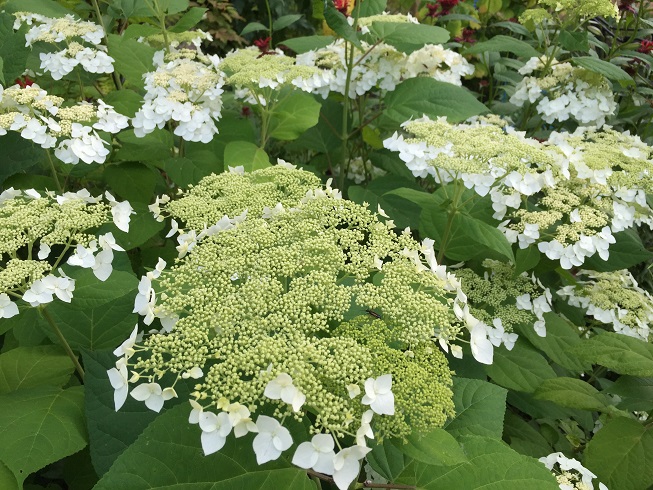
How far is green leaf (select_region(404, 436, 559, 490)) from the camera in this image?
1.12 metres

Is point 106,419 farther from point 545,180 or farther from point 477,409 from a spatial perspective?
point 545,180

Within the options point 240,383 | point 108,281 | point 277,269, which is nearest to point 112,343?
point 108,281

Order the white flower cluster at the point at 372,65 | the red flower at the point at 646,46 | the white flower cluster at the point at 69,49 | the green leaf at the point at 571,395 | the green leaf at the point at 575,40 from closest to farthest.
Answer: the green leaf at the point at 571,395 → the white flower cluster at the point at 69,49 → the green leaf at the point at 575,40 → the white flower cluster at the point at 372,65 → the red flower at the point at 646,46

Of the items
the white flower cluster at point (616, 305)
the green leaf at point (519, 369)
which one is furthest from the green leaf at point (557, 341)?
the white flower cluster at point (616, 305)

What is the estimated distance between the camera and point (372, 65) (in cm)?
292

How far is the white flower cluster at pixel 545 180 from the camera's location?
1903 millimetres

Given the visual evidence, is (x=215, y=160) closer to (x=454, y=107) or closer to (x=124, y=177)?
(x=124, y=177)

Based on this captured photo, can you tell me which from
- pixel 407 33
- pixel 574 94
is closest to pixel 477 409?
pixel 407 33

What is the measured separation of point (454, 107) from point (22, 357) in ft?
7.11

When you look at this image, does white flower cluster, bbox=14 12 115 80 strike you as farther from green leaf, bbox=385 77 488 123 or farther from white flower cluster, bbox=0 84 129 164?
green leaf, bbox=385 77 488 123

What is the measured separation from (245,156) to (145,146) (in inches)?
21.8

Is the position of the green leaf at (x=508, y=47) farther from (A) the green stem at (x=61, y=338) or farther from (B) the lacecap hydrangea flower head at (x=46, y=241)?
(A) the green stem at (x=61, y=338)

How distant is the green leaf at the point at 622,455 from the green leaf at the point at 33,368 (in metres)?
1.77

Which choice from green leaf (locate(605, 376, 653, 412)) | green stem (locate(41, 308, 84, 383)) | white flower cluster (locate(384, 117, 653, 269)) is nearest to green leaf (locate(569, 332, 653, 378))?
green leaf (locate(605, 376, 653, 412))
